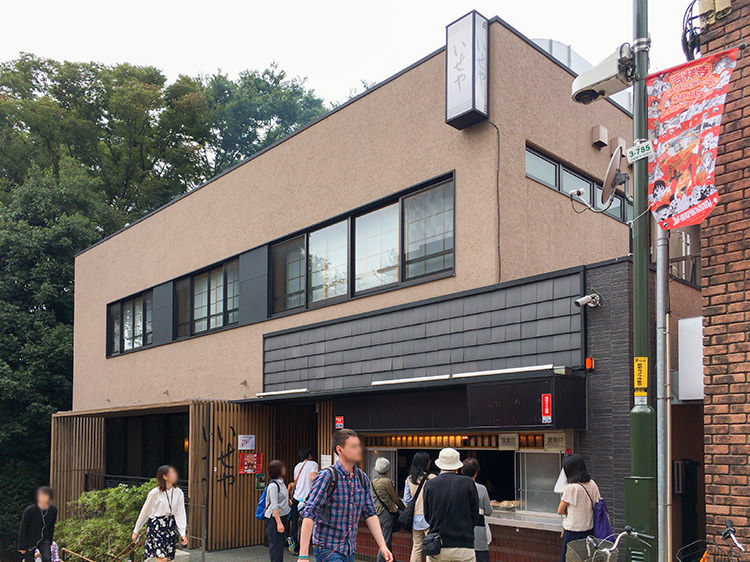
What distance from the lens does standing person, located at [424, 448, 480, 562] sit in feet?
24.0

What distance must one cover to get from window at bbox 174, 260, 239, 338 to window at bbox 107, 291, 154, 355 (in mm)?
1539

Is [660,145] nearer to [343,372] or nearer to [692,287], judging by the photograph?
[692,287]

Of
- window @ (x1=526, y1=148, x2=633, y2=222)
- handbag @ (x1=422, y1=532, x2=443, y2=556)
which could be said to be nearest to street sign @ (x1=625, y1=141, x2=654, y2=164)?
handbag @ (x1=422, y1=532, x2=443, y2=556)

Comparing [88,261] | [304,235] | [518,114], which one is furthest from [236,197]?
[88,261]

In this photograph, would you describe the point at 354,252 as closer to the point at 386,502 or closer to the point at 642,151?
the point at 386,502

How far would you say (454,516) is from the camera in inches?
288

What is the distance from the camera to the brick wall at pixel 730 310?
23.8ft

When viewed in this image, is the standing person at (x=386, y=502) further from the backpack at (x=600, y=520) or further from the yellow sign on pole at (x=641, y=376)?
the yellow sign on pole at (x=641, y=376)

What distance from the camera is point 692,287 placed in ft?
35.2

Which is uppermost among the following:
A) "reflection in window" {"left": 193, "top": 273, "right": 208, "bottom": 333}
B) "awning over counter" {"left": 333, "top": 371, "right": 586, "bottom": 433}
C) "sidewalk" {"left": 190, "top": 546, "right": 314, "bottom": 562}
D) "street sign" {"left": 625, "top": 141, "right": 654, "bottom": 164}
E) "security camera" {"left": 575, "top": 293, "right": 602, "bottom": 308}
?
"street sign" {"left": 625, "top": 141, "right": 654, "bottom": 164}

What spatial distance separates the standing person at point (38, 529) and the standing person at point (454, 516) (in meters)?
7.31

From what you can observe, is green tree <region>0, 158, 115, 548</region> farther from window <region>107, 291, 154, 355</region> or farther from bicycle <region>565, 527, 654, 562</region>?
bicycle <region>565, 527, 654, 562</region>

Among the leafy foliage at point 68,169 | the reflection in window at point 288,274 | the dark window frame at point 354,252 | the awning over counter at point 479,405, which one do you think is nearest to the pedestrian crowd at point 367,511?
the awning over counter at point 479,405

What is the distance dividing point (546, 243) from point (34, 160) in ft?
99.5
